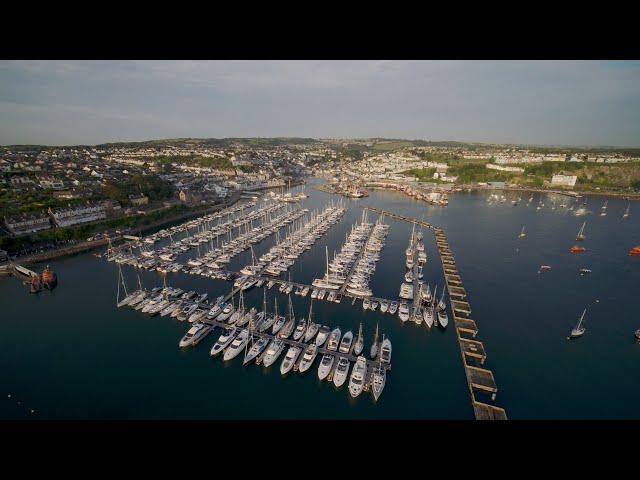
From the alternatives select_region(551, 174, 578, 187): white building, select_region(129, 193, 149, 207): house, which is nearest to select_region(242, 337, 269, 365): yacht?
select_region(129, 193, 149, 207): house

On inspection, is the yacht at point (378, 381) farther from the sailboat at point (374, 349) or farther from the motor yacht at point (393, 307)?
the motor yacht at point (393, 307)

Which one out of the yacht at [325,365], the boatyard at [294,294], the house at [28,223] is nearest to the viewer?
the yacht at [325,365]

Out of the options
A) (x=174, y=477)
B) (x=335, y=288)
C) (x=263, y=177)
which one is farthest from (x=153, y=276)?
(x=263, y=177)

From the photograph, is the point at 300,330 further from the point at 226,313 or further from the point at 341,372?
the point at 226,313

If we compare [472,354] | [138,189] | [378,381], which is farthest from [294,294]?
[138,189]

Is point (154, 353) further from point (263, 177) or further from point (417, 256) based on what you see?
point (263, 177)

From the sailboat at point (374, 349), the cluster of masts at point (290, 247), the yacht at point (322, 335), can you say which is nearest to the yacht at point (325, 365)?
the yacht at point (322, 335)

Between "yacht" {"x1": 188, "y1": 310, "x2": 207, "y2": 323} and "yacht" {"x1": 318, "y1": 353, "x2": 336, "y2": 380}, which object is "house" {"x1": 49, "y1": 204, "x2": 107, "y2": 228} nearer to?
"yacht" {"x1": 188, "y1": 310, "x2": 207, "y2": 323}
